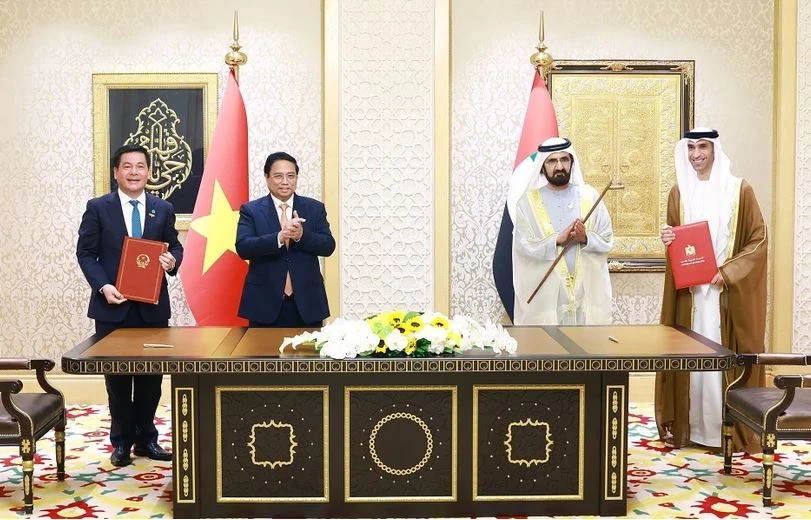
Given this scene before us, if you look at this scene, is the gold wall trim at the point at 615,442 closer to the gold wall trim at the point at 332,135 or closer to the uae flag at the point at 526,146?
the uae flag at the point at 526,146

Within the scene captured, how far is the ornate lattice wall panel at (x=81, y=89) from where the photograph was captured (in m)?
6.16

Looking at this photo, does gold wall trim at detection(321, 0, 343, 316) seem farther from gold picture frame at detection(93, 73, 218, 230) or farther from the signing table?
the signing table

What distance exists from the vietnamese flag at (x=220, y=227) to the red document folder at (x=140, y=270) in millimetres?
963

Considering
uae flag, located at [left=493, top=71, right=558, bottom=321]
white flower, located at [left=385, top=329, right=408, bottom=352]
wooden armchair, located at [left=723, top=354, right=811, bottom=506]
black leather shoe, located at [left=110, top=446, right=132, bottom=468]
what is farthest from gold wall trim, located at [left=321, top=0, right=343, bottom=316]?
wooden armchair, located at [left=723, top=354, right=811, bottom=506]

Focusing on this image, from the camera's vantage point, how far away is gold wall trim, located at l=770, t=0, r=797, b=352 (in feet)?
19.8

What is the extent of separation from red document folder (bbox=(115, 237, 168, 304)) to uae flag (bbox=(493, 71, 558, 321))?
224 centimetres

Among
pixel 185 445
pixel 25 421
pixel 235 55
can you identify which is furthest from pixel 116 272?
pixel 235 55

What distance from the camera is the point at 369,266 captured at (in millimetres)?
5969

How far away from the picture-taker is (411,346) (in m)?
3.71

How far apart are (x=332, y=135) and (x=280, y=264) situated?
55.5 inches

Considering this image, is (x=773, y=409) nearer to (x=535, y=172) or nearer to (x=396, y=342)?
(x=396, y=342)

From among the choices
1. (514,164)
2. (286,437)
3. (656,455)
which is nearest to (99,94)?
(514,164)

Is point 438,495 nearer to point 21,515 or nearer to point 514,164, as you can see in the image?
point 21,515

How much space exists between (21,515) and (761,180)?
16.3 ft
